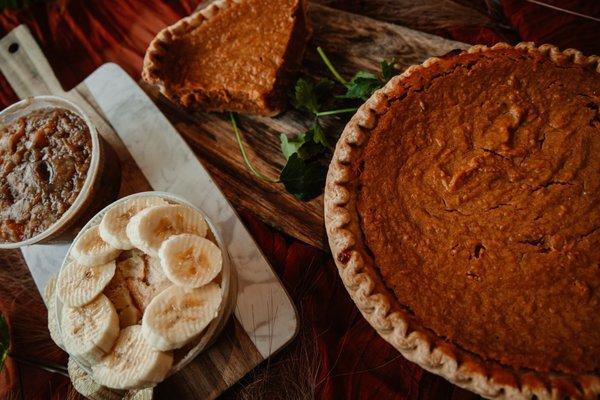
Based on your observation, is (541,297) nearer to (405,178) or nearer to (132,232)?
(405,178)

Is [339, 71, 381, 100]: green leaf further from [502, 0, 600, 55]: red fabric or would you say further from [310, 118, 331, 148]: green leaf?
[502, 0, 600, 55]: red fabric

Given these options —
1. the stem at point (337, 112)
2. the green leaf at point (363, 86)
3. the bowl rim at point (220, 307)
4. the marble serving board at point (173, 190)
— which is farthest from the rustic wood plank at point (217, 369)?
the green leaf at point (363, 86)

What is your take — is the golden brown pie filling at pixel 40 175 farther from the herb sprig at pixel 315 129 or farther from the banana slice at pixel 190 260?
the herb sprig at pixel 315 129

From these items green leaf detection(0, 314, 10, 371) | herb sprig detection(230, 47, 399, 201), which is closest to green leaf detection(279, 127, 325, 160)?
herb sprig detection(230, 47, 399, 201)

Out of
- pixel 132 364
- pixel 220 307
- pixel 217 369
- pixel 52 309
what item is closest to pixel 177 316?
pixel 220 307

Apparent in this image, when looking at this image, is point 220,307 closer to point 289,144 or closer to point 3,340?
point 289,144

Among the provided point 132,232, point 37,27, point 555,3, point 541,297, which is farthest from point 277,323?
point 37,27
